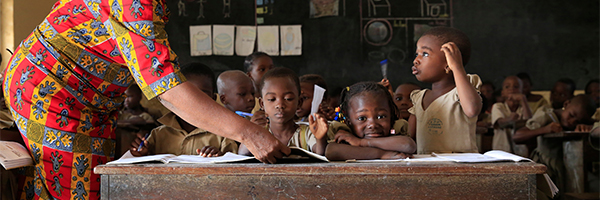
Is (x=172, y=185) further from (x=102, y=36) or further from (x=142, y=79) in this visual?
(x=102, y=36)

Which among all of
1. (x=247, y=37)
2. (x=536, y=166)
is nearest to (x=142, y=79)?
(x=536, y=166)

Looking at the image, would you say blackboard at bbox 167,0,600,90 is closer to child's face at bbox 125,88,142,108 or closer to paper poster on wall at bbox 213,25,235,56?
paper poster on wall at bbox 213,25,235,56

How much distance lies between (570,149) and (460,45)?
3.04 metres

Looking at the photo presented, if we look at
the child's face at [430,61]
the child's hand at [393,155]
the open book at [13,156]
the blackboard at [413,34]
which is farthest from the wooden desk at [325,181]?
the blackboard at [413,34]

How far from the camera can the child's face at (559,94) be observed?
6.60 meters

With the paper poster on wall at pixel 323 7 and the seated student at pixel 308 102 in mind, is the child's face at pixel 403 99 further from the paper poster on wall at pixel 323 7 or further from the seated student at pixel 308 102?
the paper poster on wall at pixel 323 7

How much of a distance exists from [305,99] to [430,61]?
3.23 feet

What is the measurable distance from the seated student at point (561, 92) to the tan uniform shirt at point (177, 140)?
563 centimetres

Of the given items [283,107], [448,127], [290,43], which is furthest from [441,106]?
[290,43]

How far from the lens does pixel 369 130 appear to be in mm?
1928

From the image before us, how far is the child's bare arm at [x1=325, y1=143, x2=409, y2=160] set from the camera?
5.28 ft

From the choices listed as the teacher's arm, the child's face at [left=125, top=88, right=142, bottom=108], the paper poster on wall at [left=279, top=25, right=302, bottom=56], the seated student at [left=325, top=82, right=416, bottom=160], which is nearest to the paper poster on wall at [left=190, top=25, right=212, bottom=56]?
the paper poster on wall at [left=279, top=25, right=302, bottom=56]

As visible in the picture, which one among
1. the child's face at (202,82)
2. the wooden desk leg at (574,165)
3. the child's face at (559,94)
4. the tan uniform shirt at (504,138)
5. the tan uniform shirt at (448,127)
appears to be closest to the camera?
the tan uniform shirt at (448,127)

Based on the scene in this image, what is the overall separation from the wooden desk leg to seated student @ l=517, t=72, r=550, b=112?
70.8 inches
